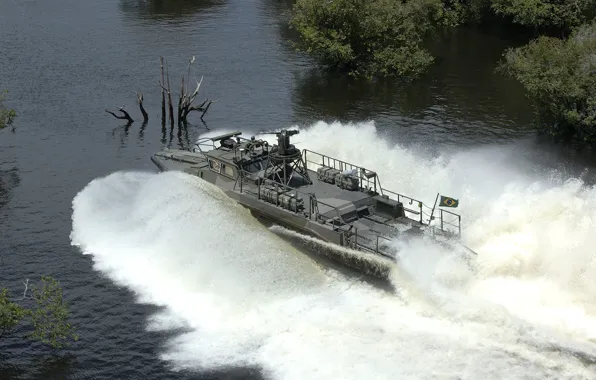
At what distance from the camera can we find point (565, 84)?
56906mm

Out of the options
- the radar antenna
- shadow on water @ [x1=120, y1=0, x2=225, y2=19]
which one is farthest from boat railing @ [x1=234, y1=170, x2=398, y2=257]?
shadow on water @ [x1=120, y1=0, x2=225, y2=19]

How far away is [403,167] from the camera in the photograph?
4878 cm

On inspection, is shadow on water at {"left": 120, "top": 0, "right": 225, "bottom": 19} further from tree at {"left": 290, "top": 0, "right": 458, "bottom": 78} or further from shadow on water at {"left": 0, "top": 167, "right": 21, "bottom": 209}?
shadow on water at {"left": 0, "top": 167, "right": 21, "bottom": 209}

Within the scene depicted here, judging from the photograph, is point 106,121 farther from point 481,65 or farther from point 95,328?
point 481,65

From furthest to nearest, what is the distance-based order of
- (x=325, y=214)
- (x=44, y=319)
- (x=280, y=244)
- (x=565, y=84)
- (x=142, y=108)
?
1. (x=142, y=108)
2. (x=565, y=84)
3. (x=280, y=244)
4. (x=325, y=214)
5. (x=44, y=319)

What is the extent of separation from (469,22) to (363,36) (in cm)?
2617

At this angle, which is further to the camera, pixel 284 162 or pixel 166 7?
pixel 166 7

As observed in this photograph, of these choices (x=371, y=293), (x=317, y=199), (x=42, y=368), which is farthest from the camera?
(x=317, y=199)

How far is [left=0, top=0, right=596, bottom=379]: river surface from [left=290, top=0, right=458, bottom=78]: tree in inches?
75.1

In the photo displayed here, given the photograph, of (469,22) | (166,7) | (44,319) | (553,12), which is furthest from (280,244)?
(166,7)

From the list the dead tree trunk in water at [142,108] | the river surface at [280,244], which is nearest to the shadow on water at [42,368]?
the river surface at [280,244]

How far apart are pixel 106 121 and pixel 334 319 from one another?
3481cm

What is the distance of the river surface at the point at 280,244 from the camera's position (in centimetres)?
3238

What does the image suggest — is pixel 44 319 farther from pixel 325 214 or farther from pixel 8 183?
pixel 8 183
